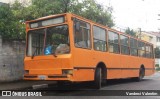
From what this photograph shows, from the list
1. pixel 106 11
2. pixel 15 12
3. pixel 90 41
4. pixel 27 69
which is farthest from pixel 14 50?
pixel 106 11

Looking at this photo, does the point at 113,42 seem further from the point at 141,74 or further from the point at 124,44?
the point at 141,74

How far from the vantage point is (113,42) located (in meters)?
16.6

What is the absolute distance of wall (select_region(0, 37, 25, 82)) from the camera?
53.2ft

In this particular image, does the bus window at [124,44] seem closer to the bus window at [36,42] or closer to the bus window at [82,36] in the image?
the bus window at [82,36]

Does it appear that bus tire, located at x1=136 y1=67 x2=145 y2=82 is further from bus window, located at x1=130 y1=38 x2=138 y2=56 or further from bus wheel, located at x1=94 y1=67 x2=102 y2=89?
bus wheel, located at x1=94 y1=67 x2=102 y2=89

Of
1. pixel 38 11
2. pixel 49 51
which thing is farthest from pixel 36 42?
pixel 38 11

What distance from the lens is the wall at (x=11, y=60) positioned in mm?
16219

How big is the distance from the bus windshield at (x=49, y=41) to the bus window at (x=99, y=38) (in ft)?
6.69

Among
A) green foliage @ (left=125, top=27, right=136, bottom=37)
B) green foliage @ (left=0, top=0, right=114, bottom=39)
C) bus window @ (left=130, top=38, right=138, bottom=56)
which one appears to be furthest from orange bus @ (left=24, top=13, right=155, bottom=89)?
green foliage @ (left=125, top=27, right=136, bottom=37)

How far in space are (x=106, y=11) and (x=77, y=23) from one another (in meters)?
9.95

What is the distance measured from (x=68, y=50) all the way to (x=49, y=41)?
108 cm

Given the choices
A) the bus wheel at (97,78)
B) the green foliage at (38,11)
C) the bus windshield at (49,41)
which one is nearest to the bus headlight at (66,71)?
the bus windshield at (49,41)

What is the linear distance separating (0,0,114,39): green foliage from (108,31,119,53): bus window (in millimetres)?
3939

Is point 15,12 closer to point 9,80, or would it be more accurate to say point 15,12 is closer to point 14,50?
point 14,50
